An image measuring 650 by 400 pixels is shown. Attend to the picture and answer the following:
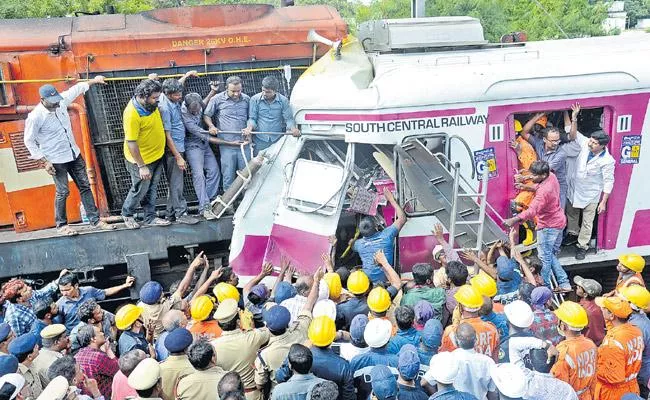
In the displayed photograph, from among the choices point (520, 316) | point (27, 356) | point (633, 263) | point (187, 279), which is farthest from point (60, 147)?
point (633, 263)

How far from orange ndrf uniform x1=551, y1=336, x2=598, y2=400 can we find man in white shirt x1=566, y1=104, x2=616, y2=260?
8.25ft

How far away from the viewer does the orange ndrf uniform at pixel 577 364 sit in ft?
13.0

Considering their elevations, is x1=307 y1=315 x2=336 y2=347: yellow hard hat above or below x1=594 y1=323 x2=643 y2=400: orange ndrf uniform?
above

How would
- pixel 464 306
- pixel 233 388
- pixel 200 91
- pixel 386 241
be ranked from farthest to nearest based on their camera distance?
1. pixel 200 91
2. pixel 386 241
3. pixel 464 306
4. pixel 233 388

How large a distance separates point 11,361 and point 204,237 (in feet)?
9.17

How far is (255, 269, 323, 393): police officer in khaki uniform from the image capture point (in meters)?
4.10

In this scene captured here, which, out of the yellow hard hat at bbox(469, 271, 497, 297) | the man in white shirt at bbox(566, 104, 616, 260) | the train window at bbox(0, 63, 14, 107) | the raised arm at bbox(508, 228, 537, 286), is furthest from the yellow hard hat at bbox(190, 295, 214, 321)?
the man in white shirt at bbox(566, 104, 616, 260)

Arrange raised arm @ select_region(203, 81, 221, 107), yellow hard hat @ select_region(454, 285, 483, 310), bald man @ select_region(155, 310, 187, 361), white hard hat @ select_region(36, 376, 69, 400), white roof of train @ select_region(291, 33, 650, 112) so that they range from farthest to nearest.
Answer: raised arm @ select_region(203, 81, 221, 107)
white roof of train @ select_region(291, 33, 650, 112)
bald man @ select_region(155, 310, 187, 361)
yellow hard hat @ select_region(454, 285, 483, 310)
white hard hat @ select_region(36, 376, 69, 400)

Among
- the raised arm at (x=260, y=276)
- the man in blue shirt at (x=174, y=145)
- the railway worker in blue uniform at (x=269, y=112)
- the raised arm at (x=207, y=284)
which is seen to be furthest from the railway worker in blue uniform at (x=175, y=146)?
the raised arm at (x=260, y=276)

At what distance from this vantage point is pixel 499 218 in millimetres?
6074

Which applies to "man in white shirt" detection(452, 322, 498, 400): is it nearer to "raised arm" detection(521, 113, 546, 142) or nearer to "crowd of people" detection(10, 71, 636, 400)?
"crowd of people" detection(10, 71, 636, 400)

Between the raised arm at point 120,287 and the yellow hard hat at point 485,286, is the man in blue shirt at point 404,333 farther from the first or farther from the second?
the raised arm at point 120,287

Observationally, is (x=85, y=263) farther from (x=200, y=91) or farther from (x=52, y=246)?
(x=200, y=91)

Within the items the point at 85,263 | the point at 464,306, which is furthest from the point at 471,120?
the point at 85,263
